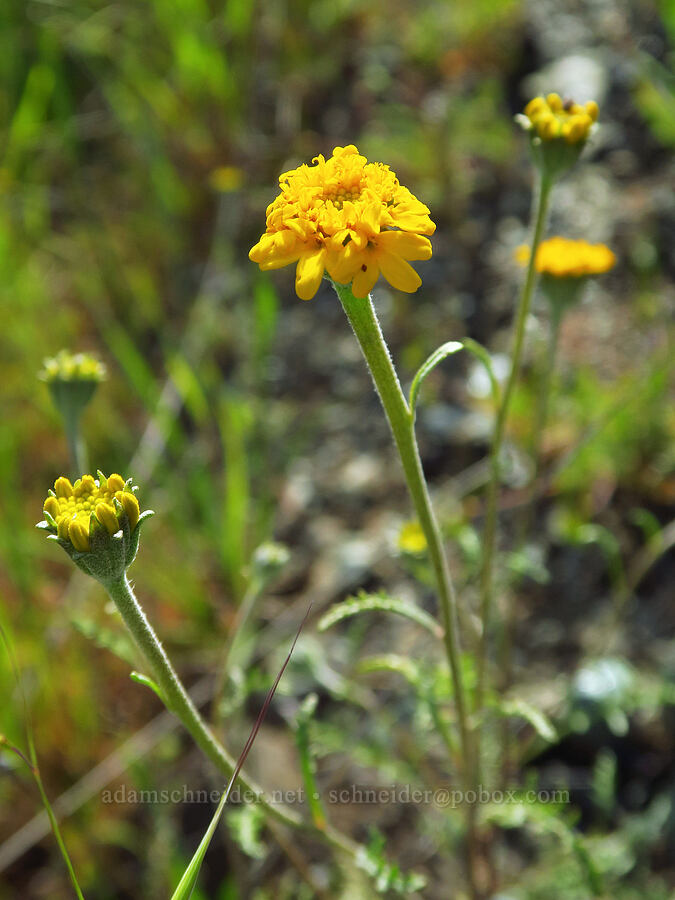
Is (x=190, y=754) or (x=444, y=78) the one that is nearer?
(x=190, y=754)

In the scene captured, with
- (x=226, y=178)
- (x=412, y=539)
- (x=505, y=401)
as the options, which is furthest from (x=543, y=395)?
(x=226, y=178)

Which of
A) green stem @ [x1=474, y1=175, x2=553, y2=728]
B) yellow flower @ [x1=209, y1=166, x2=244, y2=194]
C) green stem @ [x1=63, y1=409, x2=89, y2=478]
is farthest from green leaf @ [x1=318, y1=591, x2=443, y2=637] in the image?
yellow flower @ [x1=209, y1=166, x2=244, y2=194]

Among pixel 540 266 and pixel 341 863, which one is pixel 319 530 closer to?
pixel 341 863

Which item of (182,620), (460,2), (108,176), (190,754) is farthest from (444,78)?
(190,754)

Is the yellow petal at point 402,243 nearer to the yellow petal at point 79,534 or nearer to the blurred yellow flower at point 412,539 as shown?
→ the yellow petal at point 79,534

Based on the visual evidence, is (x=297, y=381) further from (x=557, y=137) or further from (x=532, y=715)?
(x=532, y=715)
